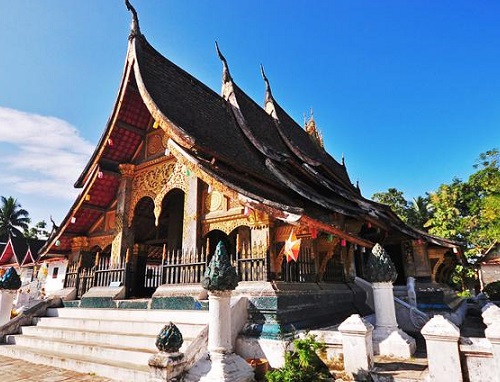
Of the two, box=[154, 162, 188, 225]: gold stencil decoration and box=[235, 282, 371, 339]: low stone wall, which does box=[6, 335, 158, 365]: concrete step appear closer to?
box=[235, 282, 371, 339]: low stone wall

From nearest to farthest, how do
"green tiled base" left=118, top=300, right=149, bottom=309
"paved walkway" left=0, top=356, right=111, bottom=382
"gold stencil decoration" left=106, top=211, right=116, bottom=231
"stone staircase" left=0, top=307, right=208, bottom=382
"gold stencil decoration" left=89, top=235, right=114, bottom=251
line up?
"paved walkway" left=0, top=356, right=111, bottom=382
"stone staircase" left=0, top=307, right=208, bottom=382
"green tiled base" left=118, top=300, right=149, bottom=309
"gold stencil decoration" left=89, top=235, right=114, bottom=251
"gold stencil decoration" left=106, top=211, right=116, bottom=231

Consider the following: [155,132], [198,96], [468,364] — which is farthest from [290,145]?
[468,364]

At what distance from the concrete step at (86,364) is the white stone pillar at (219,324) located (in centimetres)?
102

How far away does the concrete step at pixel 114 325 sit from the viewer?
206 inches

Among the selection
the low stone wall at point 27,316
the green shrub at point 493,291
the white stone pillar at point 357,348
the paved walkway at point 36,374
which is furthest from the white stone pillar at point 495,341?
the green shrub at point 493,291

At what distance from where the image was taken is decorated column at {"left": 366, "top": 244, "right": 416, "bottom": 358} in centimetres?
496

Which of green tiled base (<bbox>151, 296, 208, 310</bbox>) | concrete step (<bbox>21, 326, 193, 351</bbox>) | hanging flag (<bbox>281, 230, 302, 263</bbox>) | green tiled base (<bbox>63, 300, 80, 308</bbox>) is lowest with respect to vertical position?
concrete step (<bbox>21, 326, 193, 351</bbox>)

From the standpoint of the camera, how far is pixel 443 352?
3719mm

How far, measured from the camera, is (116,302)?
708 centimetres

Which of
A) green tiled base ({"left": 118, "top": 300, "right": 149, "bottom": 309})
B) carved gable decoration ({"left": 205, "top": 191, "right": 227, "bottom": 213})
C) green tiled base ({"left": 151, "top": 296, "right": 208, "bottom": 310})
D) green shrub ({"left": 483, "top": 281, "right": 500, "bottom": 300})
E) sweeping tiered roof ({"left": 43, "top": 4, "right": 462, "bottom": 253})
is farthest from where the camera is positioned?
green shrub ({"left": 483, "top": 281, "right": 500, "bottom": 300})

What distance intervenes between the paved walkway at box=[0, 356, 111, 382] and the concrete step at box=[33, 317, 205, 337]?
110cm

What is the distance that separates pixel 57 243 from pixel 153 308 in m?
4.25

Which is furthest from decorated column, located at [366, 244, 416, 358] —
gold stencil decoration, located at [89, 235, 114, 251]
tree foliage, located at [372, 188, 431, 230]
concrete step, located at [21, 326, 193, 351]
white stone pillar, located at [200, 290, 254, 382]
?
tree foliage, located at [372, 188, 431, 230]

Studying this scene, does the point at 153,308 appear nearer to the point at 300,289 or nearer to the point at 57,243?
the point at 300,289
